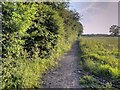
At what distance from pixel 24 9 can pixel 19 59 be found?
4.88ft

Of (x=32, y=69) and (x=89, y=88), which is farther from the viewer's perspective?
(x=32, y=69)

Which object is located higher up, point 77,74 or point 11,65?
point 11,65

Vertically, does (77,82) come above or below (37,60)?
Answer: below

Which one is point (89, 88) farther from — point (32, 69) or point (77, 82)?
point (32, 69)

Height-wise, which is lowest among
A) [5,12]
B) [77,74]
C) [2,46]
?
[77,74]

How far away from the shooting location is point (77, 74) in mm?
10086

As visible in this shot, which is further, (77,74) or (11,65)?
(77,74)

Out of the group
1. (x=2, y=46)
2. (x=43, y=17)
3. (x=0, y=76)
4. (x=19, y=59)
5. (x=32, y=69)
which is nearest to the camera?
(x=0, y=76)

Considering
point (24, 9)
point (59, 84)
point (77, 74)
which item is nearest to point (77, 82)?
point (59, 84)

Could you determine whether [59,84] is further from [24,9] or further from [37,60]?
[24,9]

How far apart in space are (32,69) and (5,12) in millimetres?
2209

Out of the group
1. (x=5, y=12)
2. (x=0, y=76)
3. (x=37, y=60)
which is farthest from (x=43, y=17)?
(x=0, y=76)

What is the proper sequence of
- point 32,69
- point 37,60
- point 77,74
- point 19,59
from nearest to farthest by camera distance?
point 19,59 < point 32,69 < point 37,60 < point 77,74

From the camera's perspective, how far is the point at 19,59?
24.5 ft
